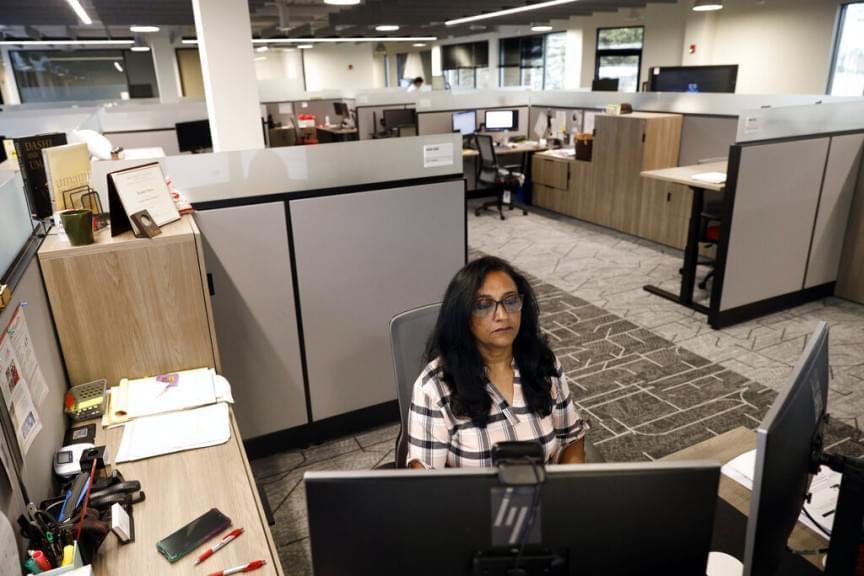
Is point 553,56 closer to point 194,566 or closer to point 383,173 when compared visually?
point 383,173

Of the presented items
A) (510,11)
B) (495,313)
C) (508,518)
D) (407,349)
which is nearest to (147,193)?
(407,349)

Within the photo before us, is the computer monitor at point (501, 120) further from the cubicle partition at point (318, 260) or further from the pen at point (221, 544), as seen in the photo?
the pen at point (221, 544)

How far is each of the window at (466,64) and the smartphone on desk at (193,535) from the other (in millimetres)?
13547

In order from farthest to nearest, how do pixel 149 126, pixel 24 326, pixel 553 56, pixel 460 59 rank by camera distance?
pixel 460 59 → pixel 553 56 → pixel 149 126 → pixel 24 326

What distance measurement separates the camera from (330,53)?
15.1 meters

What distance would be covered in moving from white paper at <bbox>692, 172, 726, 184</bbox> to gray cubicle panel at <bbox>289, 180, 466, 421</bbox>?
1.95 meters

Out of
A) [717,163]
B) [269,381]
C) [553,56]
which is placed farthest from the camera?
[553,56]

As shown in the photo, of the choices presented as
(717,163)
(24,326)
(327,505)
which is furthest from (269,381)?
(717,163)

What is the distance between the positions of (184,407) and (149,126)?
15.9ft

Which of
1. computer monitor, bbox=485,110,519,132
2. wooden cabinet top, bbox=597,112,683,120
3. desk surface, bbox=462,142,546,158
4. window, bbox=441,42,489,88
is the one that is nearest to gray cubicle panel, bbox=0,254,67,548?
wooden cabinet top, bbox=597,112,683,120

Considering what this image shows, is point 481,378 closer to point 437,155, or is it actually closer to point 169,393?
point 169,393

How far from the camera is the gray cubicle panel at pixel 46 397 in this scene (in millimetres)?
1215

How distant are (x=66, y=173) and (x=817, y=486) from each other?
2485 millimetres

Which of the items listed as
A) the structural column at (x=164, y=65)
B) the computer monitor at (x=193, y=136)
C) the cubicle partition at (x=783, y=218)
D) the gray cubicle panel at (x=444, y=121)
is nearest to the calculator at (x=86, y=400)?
the cubicle partition at (x=783, y=218)
